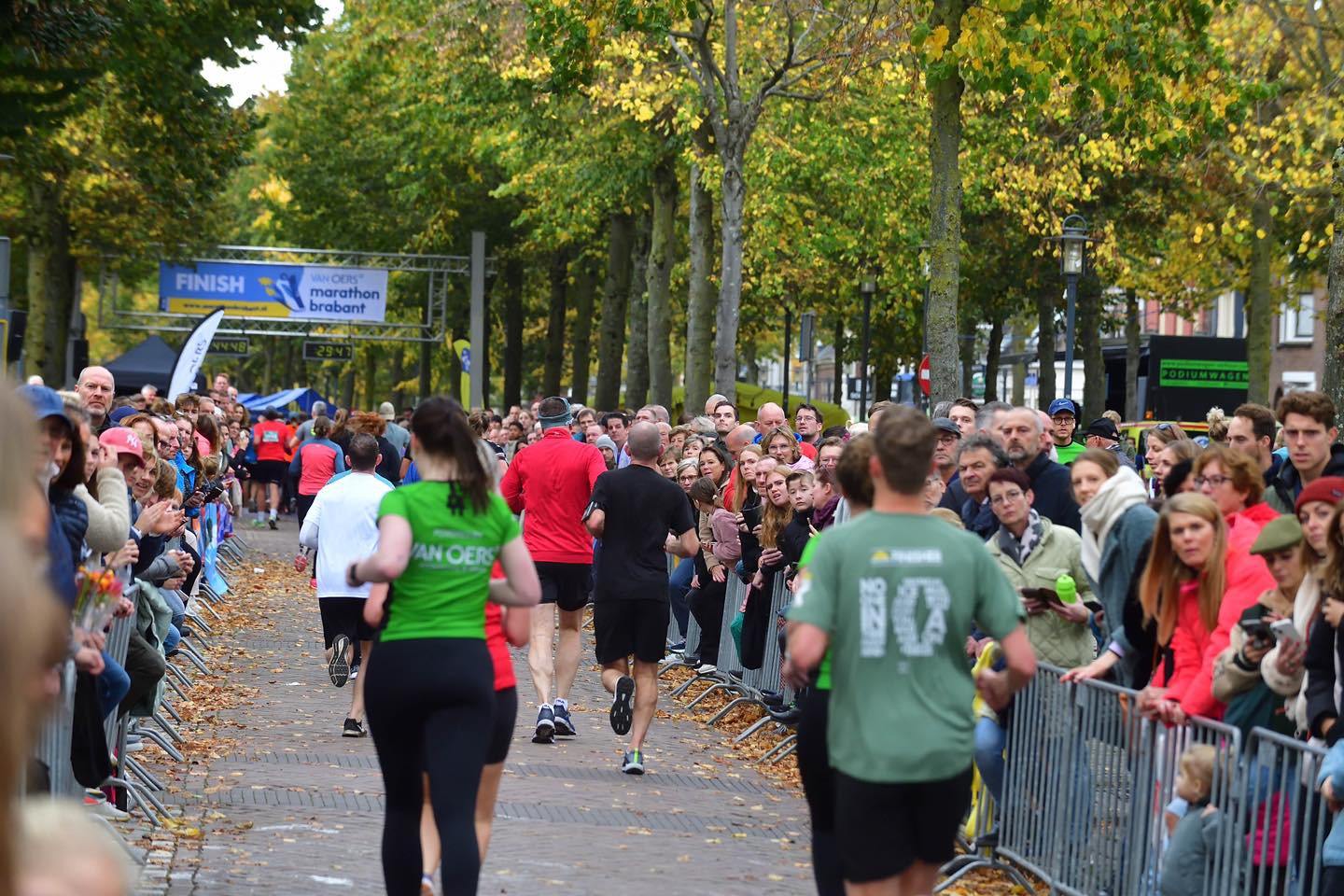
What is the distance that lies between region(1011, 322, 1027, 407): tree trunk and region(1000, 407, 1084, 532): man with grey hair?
55.5 m

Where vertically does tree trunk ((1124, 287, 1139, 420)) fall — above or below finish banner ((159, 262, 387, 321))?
below

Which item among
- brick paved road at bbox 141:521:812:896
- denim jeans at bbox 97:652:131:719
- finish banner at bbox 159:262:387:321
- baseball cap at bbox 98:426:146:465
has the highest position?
finish banner at bbox 159:262:387:321

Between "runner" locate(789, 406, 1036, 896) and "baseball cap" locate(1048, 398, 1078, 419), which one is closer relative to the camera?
"runner" locate(789, 406, 1036, 896)

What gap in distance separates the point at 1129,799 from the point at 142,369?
111ft

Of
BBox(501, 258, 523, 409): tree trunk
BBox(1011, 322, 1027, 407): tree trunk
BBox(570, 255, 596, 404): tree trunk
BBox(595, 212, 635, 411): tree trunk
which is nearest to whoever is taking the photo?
BBox(595, 212, 635, 411): tree trunk

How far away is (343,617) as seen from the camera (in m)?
12.4

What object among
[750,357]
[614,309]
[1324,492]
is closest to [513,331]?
[614,309]

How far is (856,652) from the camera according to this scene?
5555mm

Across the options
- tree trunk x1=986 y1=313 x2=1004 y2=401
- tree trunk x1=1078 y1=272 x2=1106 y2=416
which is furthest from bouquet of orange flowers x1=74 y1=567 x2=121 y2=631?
tree trunk x1=986 y1=313 x2=1004 y2=401

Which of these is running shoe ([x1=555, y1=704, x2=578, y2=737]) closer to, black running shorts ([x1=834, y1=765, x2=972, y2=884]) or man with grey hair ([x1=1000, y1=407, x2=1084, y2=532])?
man with grey hair ([x1=1000, y1=407, x2=1084, y2=532])

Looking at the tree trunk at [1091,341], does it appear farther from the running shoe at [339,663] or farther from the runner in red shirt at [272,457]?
the running shoe at [339,663]

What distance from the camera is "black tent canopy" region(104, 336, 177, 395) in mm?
38438

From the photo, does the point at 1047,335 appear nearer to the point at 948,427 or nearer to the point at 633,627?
the point at 948,427

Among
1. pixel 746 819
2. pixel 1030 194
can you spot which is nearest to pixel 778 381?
pixel 1030 194
